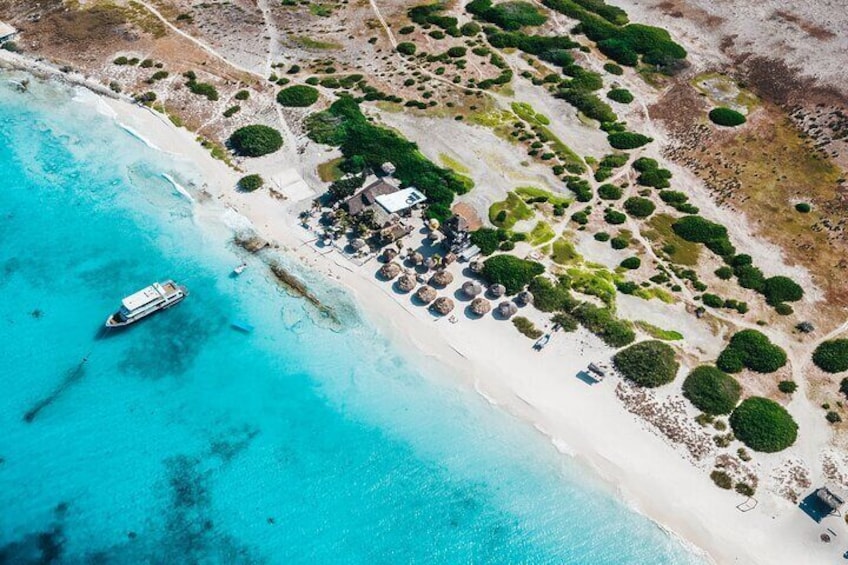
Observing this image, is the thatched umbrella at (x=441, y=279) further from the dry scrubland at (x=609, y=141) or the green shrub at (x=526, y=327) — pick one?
the green shrub at (x=526, y=327)

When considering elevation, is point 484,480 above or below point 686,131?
below

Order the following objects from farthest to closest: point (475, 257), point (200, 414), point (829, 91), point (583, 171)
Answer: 1. point (829, 91)
2. point (583, 171)
3. point (475, 257)
4. point (200, 414)

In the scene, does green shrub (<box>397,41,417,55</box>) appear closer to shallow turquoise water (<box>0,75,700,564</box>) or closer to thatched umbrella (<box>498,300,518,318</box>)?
shallow turquoise water (<box>0,75,700,564</box>)

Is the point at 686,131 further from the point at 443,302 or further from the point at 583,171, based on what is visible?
the point at 443,302

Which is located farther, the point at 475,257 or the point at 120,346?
the point at 475,257

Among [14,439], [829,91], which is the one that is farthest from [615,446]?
[829,91]

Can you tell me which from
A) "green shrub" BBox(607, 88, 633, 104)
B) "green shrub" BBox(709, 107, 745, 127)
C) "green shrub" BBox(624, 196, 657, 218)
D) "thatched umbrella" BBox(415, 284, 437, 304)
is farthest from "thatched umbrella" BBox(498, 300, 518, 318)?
"green shrub" BBox(709, 107, 745, 127)

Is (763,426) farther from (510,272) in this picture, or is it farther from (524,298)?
(510,272)
